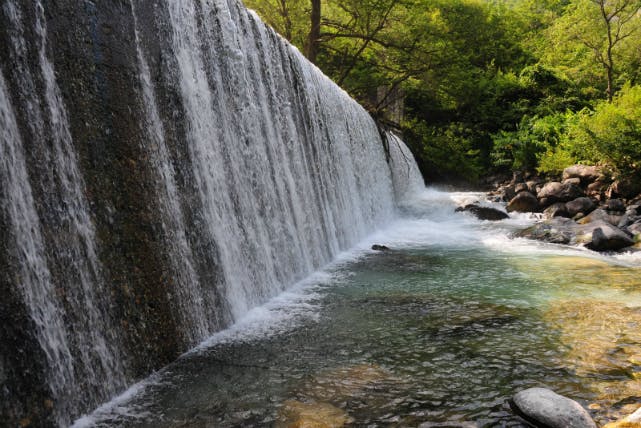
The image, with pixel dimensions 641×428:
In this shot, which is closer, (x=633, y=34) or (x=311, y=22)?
(x=311, y=22)

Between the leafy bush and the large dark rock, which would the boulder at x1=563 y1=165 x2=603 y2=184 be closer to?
the leafy bush

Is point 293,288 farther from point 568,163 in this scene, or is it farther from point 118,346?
point 568,163

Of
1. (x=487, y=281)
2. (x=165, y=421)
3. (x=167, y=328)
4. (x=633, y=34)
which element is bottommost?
(x=487, y=281)

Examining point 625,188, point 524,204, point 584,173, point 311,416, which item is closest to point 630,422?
point 311,416

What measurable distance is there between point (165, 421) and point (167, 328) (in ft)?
3.60

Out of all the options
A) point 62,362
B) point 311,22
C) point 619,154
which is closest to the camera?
point 62,362

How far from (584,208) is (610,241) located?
4.25 meters

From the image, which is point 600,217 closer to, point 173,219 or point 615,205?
point 615,205

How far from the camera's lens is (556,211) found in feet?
45.3

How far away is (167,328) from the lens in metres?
3.98

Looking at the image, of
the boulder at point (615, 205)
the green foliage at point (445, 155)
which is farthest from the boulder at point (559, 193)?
the green foliage at point (445, 155)

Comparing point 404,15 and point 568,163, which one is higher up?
point 404,15

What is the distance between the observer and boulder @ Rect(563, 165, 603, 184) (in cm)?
1489

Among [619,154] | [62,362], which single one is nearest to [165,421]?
[62,362]
